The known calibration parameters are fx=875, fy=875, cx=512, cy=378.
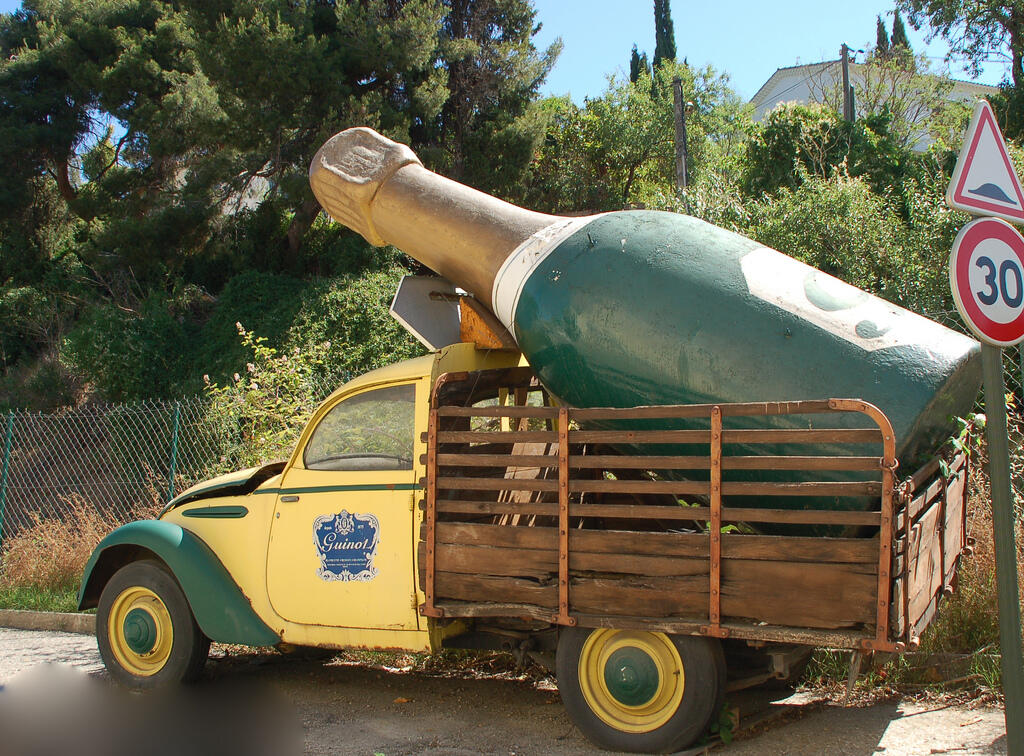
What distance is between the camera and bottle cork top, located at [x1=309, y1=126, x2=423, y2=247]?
18.7 feet

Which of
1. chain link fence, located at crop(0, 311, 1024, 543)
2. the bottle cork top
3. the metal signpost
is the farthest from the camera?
chain link fence, located at crop(0, 311, 1024, 543)

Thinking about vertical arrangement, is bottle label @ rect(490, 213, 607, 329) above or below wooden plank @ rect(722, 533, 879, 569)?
above

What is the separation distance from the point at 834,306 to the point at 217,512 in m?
3.79

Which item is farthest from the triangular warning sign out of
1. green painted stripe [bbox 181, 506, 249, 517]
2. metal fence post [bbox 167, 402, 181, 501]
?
metal fence post [bbox 167, 402, 181, 501]

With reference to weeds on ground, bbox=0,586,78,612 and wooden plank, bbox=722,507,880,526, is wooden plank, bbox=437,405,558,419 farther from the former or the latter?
weeds on ground, bbox=0,586,78,612

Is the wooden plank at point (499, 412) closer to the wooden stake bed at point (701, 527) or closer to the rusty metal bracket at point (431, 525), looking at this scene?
the wooden stake bed at point (701, 527)

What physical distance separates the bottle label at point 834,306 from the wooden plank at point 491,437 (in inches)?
49.5

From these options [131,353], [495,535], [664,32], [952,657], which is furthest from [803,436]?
[664,32]

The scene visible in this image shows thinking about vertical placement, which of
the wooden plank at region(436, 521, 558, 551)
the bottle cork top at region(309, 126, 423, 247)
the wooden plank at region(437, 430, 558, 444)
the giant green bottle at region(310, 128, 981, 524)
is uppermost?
the bottle cork top at region(309, 126, 423, 247)

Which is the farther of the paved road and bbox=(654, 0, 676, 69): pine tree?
bbox=(654, 0, 676, 69): pine tree

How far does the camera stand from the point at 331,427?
206 inches

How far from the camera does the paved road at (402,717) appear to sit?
4.34 m

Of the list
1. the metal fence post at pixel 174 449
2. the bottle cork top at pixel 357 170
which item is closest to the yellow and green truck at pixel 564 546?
the bottle cork top at pixel 357 170

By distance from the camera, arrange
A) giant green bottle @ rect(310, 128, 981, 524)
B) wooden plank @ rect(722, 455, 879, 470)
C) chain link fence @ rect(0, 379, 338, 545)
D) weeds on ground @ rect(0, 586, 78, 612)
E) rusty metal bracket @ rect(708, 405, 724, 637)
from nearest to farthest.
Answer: wooden plank @ rect(722, 455, 879, 470)
rusty metal bracket @ rect(708, 405, 724, 637)
giant green bottle @ rect(310, 128, 981, 524)
weeds on ground @ rect(0, 586, 78, 612)
chain link fence @ rect(0, 379, 338, 545)
